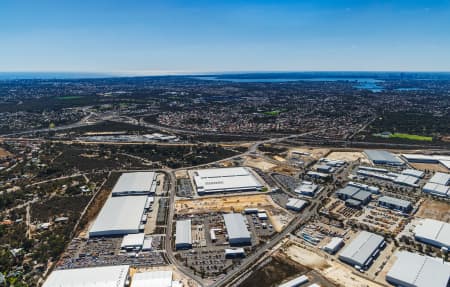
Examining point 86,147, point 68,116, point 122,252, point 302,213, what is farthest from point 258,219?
point 68,116

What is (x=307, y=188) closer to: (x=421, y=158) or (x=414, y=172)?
(x=414, y=172)

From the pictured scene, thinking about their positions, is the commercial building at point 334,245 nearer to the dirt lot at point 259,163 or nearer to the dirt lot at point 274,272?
the dirt lot at point 274,272

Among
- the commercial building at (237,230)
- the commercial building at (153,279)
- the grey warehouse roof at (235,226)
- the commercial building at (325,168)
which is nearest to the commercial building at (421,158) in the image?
the commercial building at (325,168)

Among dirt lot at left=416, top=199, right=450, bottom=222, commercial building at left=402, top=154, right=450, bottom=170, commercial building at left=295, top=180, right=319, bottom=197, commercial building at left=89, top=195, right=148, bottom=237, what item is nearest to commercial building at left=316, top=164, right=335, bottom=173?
commercial building at left=295, top=180, right=319, bottom=197

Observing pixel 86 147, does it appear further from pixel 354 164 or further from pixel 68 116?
pixel 354 164

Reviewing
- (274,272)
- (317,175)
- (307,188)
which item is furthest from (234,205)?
(317,175)

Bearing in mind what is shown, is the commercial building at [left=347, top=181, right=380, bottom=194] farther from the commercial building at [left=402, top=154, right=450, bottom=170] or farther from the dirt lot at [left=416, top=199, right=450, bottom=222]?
the commercial building at [left=402, top=154, right=450, bottom=170]
